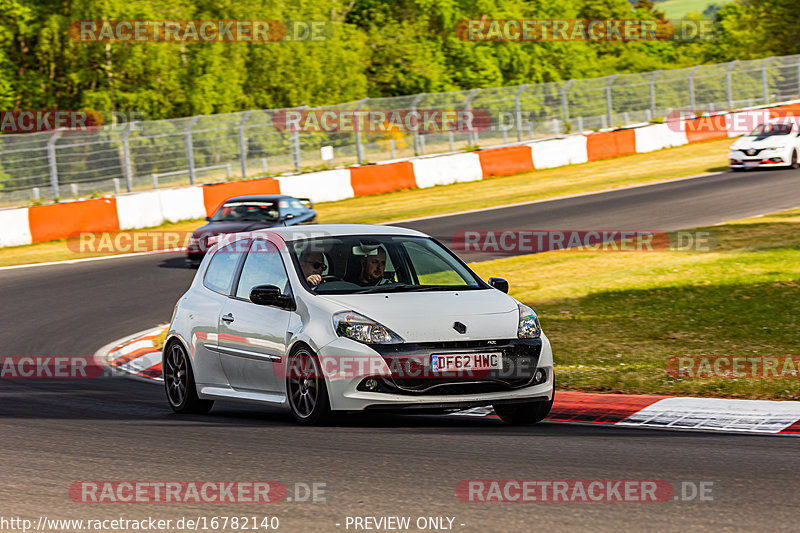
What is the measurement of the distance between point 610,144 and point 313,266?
2942cm

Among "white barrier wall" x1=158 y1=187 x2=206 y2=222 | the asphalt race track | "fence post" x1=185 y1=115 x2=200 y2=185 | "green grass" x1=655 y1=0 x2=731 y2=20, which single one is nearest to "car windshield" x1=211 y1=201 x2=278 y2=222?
"white barrier wall" x1=158 y1=187 x2=206 y2=222

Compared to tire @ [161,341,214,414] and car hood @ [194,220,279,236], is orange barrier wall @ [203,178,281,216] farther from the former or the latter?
tire @ [161,341,214,414]

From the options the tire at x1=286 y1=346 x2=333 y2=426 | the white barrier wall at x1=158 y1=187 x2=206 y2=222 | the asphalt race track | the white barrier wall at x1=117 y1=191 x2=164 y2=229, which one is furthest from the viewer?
the white barrier wall at x1=158 y1=187 x2=206 y2=222

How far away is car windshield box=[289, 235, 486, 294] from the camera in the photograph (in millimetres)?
8320

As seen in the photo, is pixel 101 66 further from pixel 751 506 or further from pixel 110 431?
pixel 751 506

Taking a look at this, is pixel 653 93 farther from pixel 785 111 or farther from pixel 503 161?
pixel 503 161

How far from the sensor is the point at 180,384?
9469 mm

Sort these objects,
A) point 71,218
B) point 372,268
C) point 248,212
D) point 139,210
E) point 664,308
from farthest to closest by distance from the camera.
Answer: point 139,210
point 71,218
point 248,212
point 664,308
point 372,268

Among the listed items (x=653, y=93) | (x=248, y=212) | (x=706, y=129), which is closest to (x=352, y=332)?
(x=248, y=212)

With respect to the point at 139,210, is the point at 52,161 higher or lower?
higher

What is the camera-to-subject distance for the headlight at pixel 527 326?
7.87 meters

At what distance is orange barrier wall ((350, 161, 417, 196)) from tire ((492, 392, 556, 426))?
2377 centimetres

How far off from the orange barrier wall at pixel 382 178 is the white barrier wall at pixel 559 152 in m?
4.49

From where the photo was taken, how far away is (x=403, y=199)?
30641 millimetres
